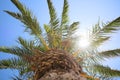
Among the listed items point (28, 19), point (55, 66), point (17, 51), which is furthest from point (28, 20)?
point (55, 66)

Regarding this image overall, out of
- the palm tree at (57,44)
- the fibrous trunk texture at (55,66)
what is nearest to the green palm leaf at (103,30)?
Answer: the palm tree at (57,44)

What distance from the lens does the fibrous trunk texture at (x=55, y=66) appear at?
6.44 m

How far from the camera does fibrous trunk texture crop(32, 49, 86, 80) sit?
6.44m

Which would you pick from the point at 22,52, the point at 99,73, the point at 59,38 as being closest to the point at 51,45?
the point at 59,38

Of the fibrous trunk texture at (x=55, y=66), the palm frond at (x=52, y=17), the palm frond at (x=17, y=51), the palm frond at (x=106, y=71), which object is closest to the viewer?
the fibrous trunk texture at (x=55, y=66)

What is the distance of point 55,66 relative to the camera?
7164mm

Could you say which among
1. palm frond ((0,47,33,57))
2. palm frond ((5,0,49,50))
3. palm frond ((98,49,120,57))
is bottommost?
palm frond ((98,49,120,57))

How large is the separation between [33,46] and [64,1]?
137 inches

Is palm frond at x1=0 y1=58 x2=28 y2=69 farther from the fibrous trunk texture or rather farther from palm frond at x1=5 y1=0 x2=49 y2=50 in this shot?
the fibrous trunk texture

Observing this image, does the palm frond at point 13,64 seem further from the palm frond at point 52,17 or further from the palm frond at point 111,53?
the palm frond at point 111,53

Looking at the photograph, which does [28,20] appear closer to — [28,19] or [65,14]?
[28,19]

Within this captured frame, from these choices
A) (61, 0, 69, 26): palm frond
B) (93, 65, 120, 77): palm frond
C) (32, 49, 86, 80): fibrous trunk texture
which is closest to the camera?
(32, 49, 86, 80): fibrous trunk texture

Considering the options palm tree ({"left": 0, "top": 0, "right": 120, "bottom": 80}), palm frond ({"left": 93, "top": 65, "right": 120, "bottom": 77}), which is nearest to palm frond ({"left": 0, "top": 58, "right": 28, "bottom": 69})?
palm tree ({"left": 0, "top": 0, "right": 120, "bottom": 80})

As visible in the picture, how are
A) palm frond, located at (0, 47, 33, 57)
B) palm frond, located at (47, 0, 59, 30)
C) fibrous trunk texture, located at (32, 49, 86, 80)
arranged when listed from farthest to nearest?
1. palm frond, located at (47, 0, 59, 30)
2. palm frond, located at (0, 47, 33, 57)
3. fibrous trunk texture, located at (32, 49, 86, 80)
